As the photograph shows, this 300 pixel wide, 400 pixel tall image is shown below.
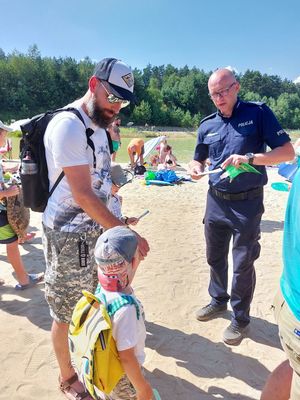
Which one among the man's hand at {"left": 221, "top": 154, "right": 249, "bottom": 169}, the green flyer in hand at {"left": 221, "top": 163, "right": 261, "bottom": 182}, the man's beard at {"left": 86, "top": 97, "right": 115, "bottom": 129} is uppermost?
the man's beard at {"left": 86, "top": 97, "right": 115, "bottom": 129}

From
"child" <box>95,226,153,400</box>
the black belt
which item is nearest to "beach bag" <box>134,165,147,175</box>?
the black belt

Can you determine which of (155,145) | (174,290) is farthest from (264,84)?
(174,290)

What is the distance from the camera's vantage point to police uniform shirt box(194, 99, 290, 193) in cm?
282

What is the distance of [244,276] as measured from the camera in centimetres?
298

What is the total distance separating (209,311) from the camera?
345cm

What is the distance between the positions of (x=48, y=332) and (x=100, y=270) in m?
1.93

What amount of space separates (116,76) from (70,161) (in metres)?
0.58

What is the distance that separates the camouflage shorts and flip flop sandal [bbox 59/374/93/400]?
22.0 inches

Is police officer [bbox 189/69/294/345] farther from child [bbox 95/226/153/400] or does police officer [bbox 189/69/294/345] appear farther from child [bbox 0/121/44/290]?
child [bbox 0/121/44/290]

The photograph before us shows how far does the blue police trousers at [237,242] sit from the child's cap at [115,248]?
5.00ft

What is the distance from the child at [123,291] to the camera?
158cm

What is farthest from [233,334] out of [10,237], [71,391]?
[10,237]

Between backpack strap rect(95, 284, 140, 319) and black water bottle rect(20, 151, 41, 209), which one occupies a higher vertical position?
black water bottle rect(20, 151, 41, 209)

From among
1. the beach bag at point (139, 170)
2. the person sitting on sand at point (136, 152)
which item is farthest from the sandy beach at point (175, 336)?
the person sitting on sand at point (136, 152)
